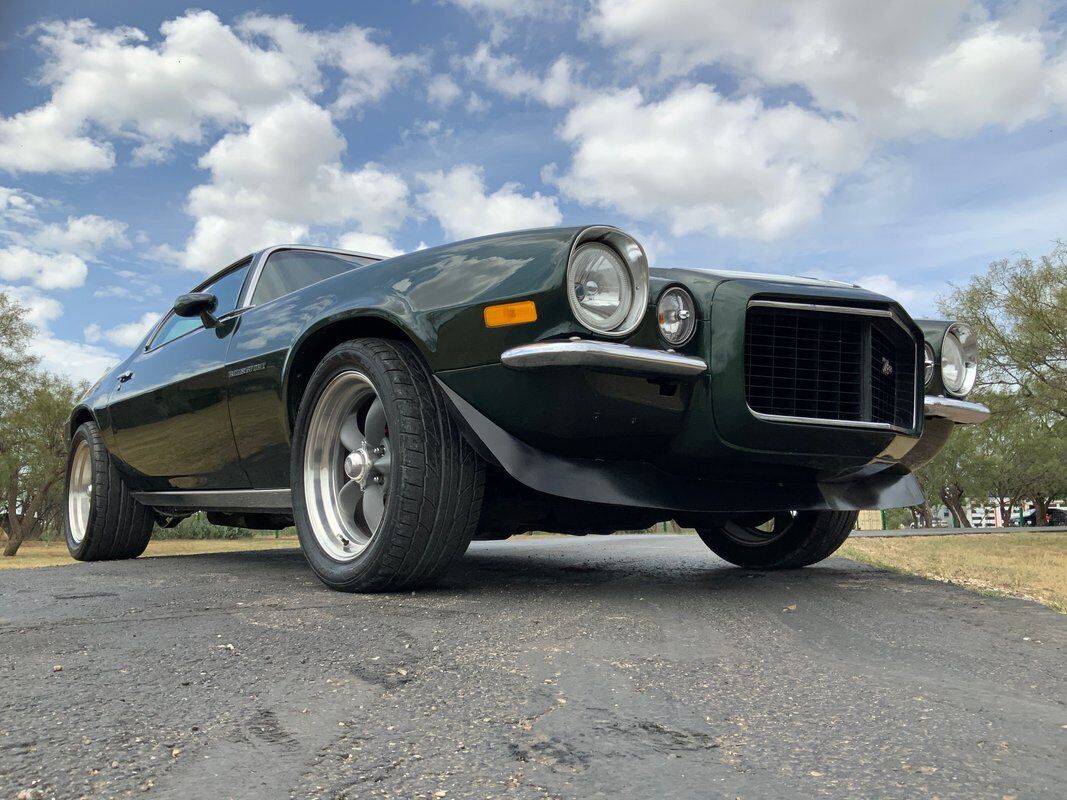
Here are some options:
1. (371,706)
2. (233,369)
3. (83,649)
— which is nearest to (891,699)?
(371,706)

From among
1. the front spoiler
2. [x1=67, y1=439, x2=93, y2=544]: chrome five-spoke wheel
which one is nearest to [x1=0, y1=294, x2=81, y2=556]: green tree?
[x1=67, y1=439, x2=93, y2=544]: chrome five-spoke wheel

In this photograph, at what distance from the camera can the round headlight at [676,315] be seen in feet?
9.26

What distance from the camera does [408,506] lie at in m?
2.76

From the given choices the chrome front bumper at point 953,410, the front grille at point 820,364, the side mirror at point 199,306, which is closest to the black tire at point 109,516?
the side mirror at point 199,306

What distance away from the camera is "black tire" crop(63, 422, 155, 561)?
5.30 metres

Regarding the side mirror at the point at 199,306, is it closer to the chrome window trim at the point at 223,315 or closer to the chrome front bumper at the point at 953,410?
the chrome window trim at the point at 223,315

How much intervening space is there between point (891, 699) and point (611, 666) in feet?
1.92

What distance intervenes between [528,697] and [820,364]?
1.84 meters

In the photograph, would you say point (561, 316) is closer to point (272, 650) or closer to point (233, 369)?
point (272, 650)

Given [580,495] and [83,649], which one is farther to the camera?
[580,495]

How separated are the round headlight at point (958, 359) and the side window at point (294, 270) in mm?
2809

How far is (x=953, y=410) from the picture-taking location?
11.8 ft

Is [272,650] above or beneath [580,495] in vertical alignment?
beneath

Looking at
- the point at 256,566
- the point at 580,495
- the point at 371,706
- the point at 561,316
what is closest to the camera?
the point at 371,706
